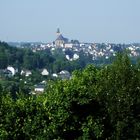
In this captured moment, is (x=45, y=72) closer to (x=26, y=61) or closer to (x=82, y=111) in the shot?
(x=26, y=61)

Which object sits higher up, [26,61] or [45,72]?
[26,61]

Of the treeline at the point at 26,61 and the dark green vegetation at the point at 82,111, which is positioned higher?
the dark green vegetation at the point at 82,111

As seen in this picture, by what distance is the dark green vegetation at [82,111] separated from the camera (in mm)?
18953

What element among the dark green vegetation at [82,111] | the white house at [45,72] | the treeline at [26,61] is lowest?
the white house at [45,72]

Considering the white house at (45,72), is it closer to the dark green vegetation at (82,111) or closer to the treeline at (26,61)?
the treeline at (26,61)

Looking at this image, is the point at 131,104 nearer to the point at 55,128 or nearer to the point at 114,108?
the point at 114,108

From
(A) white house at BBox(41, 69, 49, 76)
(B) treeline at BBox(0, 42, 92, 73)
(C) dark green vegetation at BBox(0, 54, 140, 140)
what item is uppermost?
(C) dark green vegetation at BBox(0, 54, 140, 140)

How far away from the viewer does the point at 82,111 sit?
19969mm

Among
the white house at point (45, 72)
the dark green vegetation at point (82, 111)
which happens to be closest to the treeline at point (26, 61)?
the white house at point (45, 72)

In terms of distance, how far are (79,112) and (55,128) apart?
1.43m

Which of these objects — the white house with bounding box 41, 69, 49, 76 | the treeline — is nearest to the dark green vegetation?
the white house with bounding box 41, 69, 49, 76

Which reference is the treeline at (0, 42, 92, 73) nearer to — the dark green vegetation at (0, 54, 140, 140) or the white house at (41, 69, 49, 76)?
the white house at (41, 69, 49, 76)

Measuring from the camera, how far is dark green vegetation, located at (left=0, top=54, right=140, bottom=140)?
19.0 meters

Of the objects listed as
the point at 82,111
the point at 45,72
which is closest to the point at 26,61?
the point at 45,72
